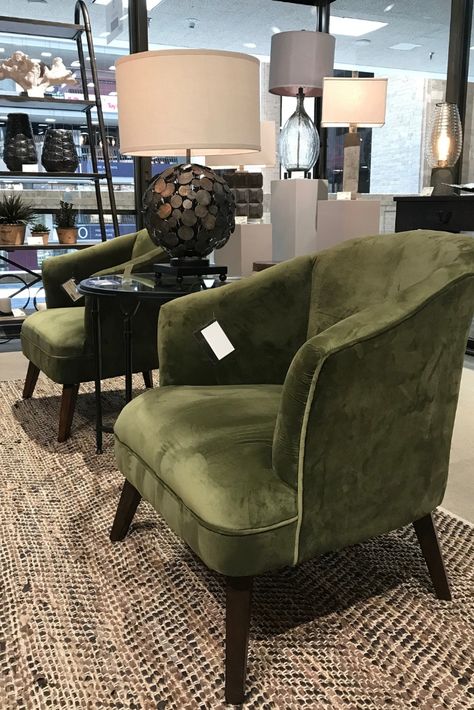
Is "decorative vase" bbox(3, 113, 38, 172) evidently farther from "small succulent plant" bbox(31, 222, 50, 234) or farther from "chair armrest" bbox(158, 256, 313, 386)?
"chair armrest" bbox(158, 256, 313, 386)

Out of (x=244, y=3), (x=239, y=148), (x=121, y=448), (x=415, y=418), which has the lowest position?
(x=121, y=448)

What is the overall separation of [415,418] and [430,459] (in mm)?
124

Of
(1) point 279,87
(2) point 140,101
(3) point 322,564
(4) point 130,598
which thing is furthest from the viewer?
(1) point 279,87

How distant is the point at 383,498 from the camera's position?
4.53ft

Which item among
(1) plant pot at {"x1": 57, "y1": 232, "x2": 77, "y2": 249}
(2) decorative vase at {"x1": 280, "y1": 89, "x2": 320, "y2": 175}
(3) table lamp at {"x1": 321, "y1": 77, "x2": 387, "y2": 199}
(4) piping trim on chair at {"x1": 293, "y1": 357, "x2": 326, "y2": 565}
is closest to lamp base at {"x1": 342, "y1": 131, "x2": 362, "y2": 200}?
(3) table lamp at {"x1": 321, "y1": 77, "x2": 387, "y2": 199}

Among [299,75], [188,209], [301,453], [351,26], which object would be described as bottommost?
[301,453]

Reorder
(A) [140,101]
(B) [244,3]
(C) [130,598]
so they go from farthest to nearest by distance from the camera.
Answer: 1. (B) [244,3]
2. (A) [140,101]
3. (C) [130,598]

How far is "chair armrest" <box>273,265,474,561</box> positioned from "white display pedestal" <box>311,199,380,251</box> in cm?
253

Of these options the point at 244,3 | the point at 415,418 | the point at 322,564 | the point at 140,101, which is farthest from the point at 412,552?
the point at 244,3

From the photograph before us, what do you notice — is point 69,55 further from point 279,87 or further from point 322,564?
point 322,564

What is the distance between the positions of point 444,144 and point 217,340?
116 inches

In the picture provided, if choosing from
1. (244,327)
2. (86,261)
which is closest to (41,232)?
(86,261)

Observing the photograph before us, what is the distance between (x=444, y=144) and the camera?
4031 millimetres

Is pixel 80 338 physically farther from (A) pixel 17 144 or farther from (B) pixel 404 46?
(B) pixel 404 46
